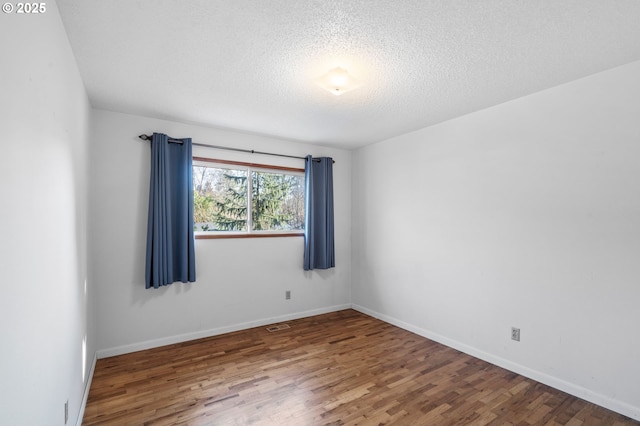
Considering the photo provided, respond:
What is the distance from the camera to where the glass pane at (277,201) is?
13.7 ft

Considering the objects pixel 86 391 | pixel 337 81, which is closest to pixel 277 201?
pixel 337 81

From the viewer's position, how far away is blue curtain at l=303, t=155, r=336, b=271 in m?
4.45

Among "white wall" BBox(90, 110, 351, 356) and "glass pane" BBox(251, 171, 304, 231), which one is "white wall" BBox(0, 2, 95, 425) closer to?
"white wall" BBox(90, 110, 351, 356)

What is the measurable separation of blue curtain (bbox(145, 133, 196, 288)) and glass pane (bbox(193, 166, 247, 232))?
0.72ft

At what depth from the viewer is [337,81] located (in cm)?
239

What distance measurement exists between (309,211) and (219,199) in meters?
1.25

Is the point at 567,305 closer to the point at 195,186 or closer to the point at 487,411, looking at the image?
the point at 487,411

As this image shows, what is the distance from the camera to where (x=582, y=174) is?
2.51 meters

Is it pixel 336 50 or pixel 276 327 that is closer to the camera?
pixel 336 50

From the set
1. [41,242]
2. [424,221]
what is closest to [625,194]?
[424,221]

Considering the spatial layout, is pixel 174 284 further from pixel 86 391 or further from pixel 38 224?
pixel 38 224

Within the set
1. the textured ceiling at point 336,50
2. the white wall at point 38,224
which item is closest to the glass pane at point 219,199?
the textured ceiling at point 336,50

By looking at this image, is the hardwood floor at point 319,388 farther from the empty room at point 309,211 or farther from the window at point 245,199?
the window at point 245,199

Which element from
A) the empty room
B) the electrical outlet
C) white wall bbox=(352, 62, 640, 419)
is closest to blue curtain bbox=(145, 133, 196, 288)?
the empty room
